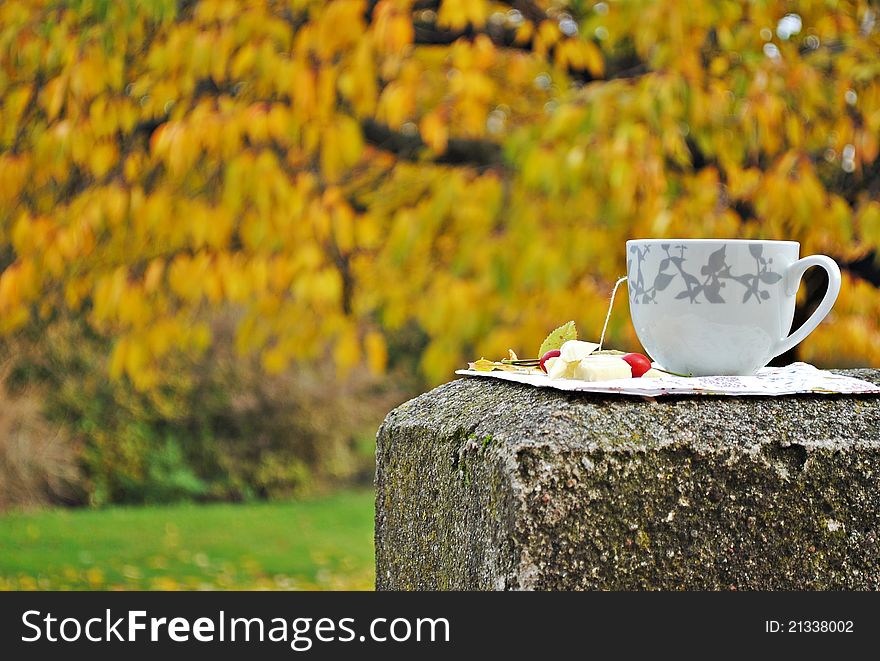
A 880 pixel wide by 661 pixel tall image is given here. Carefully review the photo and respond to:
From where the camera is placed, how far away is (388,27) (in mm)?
3598

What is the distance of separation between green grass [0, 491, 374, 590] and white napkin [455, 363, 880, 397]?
17.1 ft

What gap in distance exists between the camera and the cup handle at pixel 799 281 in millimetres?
1460

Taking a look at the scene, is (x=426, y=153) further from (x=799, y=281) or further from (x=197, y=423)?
(x=197, y=423)

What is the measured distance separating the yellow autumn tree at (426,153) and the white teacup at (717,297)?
1938 mm

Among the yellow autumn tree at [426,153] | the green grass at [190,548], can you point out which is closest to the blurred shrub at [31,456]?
the green grass at [190,548]

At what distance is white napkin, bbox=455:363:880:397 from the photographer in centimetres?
129

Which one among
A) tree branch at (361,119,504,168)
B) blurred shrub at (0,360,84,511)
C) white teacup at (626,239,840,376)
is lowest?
blurred shrub at (0,360,84,511)

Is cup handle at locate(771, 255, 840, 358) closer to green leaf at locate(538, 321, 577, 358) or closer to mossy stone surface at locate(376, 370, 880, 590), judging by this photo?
mossy stone surface at locate(376, 370, 880, 590)

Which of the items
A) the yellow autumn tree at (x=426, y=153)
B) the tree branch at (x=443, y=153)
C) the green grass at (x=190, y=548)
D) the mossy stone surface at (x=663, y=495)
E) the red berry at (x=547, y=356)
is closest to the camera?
the mossy stone surface at (x=663, y=495)

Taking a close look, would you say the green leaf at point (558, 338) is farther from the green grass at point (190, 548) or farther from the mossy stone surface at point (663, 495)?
the green grass at point (190, 548)

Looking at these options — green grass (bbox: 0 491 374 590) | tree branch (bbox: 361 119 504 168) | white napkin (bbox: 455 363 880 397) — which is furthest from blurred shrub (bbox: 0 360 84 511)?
white napkin (bbox: 455 363 880 397)

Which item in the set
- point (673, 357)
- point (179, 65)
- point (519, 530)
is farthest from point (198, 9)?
point (519, 530)

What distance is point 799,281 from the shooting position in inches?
59.4
